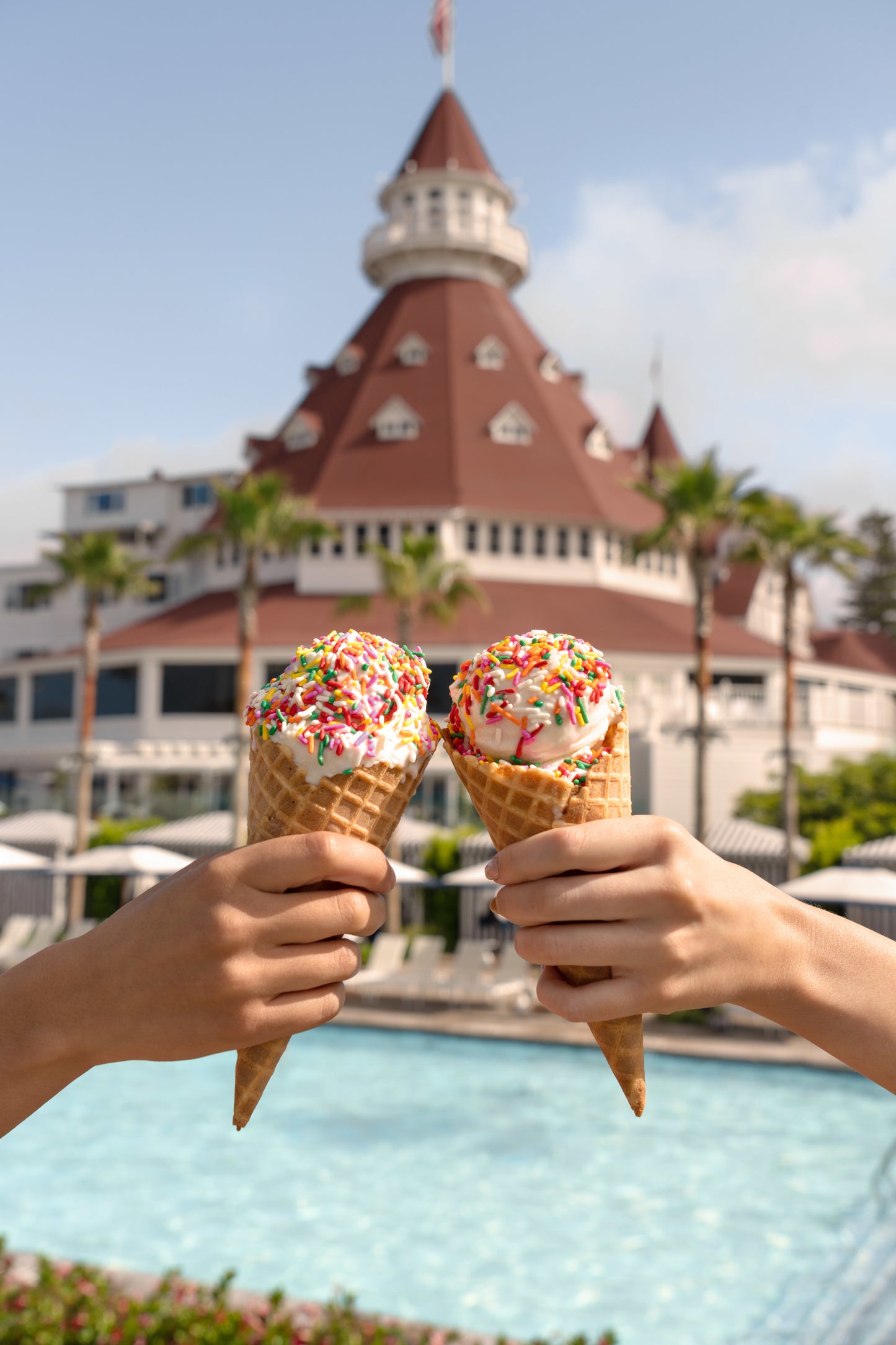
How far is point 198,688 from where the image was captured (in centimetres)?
4322

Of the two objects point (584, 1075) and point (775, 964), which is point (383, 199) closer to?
point (584, 1075)

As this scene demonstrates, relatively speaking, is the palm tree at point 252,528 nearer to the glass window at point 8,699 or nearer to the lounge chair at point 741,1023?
the lounge chair at point 741,1023

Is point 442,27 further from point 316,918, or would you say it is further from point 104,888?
point 316,918

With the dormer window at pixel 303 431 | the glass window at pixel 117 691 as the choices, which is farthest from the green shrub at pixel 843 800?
the dormer window at pixel 303 431

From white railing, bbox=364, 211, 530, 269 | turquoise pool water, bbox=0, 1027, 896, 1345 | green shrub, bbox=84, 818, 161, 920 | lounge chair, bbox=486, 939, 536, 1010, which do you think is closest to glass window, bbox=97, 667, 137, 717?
green shrub, bbox=84, 818, 161, 920

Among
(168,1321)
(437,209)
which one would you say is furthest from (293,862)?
(437,209)

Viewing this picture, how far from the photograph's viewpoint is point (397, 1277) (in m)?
11.3

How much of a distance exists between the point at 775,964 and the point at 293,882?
1.18 metres


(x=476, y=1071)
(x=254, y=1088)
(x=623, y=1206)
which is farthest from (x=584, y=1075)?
(x=254, y=1088)

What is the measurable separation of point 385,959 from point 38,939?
29.7 feet

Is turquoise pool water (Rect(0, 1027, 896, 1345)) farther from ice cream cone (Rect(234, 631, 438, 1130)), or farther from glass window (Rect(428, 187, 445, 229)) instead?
glass window (Rect(428, 187, 445, 229))

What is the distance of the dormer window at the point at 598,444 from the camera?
173 feet

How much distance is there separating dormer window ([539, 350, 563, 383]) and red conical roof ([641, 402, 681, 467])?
14.5m

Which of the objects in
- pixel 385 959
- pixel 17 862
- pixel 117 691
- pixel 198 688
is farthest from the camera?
pixel 117 691
